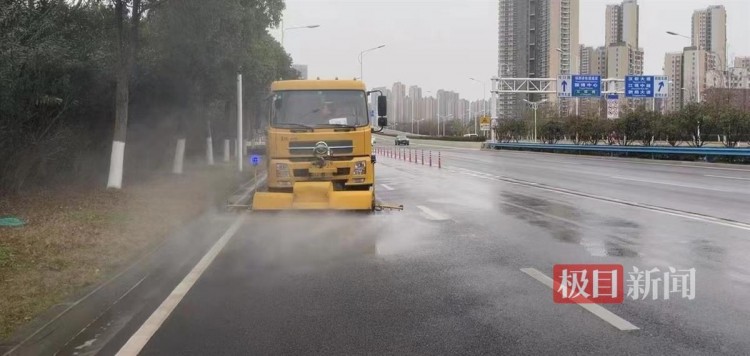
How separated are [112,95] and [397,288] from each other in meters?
14.4

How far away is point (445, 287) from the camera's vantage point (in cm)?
649

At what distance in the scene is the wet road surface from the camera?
4.77m

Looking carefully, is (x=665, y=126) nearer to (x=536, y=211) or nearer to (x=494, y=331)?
(x=536, y=211)

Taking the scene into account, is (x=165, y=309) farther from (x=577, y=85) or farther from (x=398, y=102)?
(x=398, y=102)

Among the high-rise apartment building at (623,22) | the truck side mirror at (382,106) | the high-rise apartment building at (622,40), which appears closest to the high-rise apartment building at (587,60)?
the high-rise apartment building at (622,40)

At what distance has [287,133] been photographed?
1202cm

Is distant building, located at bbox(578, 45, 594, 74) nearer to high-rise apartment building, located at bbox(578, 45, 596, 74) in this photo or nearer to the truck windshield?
high-rise apartment building, located at bbox(578, 45, 596, 74)

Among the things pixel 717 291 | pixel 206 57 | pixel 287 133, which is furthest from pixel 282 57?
pixel 717 291

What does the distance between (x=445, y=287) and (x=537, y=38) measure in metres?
88.7

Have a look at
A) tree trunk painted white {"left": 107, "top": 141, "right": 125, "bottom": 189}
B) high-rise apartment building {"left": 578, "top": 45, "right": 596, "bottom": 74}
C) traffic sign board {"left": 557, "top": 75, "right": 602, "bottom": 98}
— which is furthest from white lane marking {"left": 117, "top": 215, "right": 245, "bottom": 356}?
high-rise apartment building {"left": 578, "top": 45, "right": 596, "bottom": 74}

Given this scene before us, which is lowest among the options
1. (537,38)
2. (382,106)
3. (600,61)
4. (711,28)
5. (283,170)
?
(283,170)

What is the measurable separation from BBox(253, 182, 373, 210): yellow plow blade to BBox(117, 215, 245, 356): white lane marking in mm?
2351

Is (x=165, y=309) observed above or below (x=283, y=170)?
below

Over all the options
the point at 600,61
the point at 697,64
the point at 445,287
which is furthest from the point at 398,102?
the point at 445,287
